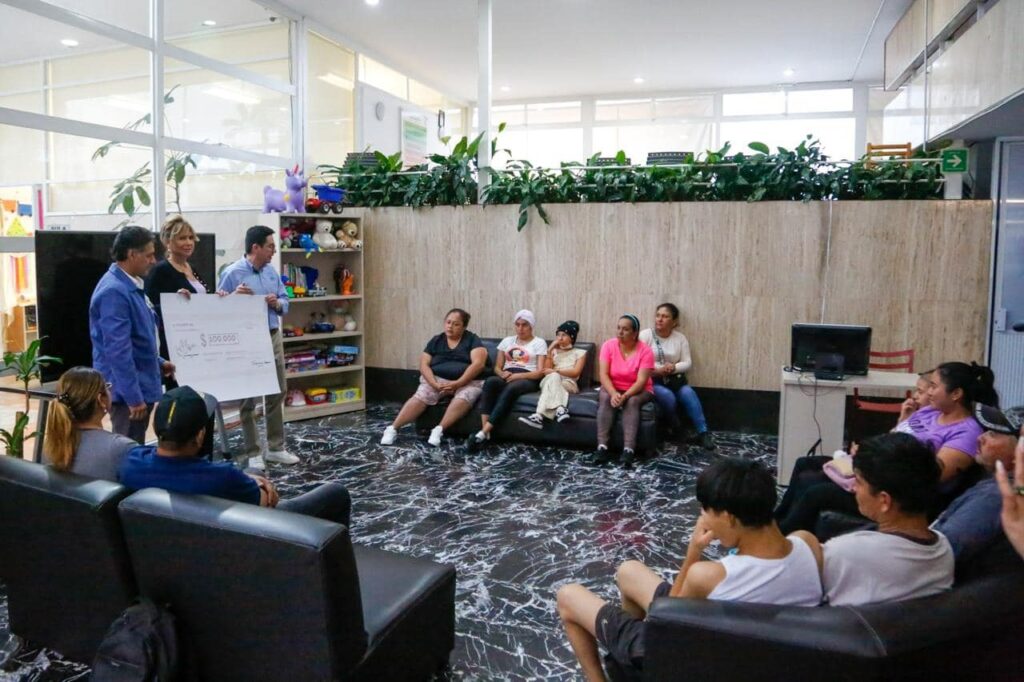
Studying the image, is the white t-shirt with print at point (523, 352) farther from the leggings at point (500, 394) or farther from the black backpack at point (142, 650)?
the black backpack at point (142, 650)

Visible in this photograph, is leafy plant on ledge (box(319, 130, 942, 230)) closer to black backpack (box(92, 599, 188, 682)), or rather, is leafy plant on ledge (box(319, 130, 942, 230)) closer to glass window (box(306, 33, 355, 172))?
glass window (box(306, 33, 355, 172))

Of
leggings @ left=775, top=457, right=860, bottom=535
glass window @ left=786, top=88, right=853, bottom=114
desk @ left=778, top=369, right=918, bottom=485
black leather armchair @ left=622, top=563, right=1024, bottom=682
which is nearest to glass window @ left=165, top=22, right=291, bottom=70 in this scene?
desk @ left=778, top=369, right=918, bottom=485

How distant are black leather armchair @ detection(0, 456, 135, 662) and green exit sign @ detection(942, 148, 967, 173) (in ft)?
19.1

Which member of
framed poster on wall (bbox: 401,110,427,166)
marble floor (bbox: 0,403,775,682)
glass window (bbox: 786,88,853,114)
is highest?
glass window (bbox: 786,88,853,114)

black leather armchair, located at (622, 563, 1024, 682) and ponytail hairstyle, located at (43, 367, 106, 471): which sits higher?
ponytail hairstyle, located at (43, 367, 106, 471)

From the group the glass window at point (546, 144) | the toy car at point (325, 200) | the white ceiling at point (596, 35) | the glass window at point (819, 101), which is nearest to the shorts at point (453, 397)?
the toy car at point (325, 200)

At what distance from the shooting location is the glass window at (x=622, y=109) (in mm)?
11016

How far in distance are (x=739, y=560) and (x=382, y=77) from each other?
29.8ft

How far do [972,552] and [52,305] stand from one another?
4.23 meters

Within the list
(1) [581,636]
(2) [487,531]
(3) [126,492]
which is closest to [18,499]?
(3) [126,492]

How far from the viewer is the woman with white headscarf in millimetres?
5465

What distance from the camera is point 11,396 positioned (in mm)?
5449

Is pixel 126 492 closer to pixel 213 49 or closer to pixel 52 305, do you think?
pixel 52 305

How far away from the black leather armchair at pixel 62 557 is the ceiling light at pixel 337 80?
6.95m
